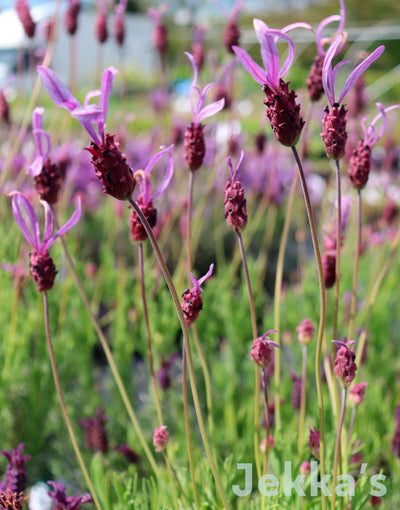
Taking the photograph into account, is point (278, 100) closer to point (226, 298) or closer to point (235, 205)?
point (235, 205)

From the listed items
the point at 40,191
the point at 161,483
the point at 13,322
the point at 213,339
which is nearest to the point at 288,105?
the point at 40,191

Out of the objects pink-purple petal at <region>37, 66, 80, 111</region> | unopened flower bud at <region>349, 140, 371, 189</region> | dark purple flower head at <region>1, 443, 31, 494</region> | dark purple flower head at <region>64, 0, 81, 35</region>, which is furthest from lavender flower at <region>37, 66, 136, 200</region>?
dark purple flower head at <region>64, 0, 81, 35</region>

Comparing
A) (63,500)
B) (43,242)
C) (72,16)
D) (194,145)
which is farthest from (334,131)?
(72,16)

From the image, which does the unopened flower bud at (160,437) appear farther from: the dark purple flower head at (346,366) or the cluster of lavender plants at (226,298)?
the dark purple flower head at (346,366)

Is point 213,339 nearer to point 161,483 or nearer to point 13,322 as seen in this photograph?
point 13,322

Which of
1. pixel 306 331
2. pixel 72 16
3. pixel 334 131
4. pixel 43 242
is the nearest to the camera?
pixel 334 131

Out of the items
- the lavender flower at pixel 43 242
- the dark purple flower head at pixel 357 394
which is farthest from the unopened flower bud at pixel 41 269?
the dark purple flower head at pixel 357 394

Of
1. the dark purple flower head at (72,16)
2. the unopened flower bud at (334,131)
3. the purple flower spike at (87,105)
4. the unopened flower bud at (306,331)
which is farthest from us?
the dark purple flower head at (72,16)

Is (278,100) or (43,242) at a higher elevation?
(278,100)

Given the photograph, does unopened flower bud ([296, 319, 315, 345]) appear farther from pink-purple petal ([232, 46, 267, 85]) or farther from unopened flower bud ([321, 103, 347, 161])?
pink-purple petal ([232, 46, 267, 85])

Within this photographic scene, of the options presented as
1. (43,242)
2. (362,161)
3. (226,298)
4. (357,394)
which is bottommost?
(357,394)

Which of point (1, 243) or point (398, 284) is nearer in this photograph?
point (1, 243)
